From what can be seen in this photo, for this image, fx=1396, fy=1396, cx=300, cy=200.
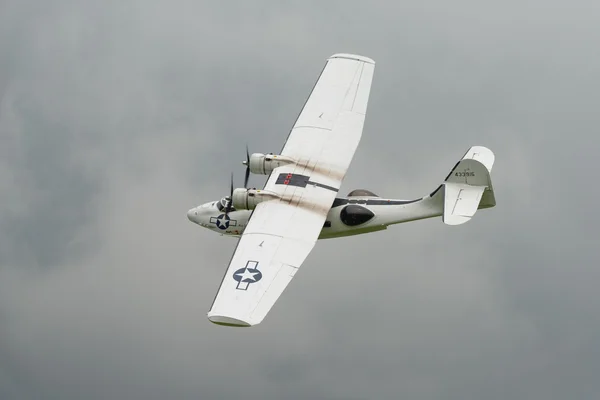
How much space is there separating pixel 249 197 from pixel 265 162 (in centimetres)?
419

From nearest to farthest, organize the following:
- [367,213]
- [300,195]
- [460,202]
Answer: [460,202]
[300,195]
[367,213]

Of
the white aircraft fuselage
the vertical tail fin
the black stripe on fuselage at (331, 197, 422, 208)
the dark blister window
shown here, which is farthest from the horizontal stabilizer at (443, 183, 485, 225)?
the dark blister window

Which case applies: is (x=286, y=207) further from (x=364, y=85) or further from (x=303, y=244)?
(x=364, y=85)

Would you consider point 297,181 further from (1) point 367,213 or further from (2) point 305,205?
(1) point 367,213

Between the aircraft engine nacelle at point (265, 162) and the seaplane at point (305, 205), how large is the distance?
0.20ft

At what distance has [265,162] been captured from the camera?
8525cm

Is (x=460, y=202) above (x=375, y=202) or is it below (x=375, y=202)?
below

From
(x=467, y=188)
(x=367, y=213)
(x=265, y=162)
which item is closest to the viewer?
(x=467, y=188)

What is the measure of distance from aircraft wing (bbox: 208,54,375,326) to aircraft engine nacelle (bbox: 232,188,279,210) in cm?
40

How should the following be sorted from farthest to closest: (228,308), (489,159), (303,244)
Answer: (489,159)
(303,244)
(228,308)

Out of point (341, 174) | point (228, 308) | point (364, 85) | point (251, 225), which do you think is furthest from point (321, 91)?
point (228, 308)

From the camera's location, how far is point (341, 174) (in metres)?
84.7

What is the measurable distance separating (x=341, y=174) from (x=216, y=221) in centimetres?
811

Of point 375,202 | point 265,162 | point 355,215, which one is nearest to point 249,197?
point 265,162
